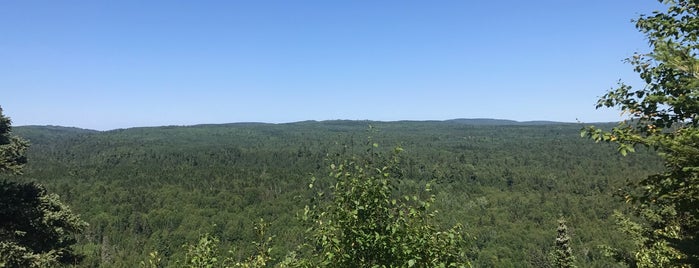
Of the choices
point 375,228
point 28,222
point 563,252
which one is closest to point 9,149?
point 28,222

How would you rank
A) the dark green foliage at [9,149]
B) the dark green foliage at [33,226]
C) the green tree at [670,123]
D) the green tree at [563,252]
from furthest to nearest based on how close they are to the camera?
1. the green tree at [563,252]
2. the dark green foliage at [9,149]
3. the dark green foliage at [33,226]
4. the green tree at [670,123]

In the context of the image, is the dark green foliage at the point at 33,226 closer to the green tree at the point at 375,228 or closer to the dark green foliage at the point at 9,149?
the dark green foliage at the point at 9,149

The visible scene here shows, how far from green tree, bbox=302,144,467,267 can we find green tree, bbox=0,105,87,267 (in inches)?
627

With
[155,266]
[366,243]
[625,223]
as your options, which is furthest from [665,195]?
[625,223]

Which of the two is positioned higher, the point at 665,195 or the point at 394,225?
the point at 665,195

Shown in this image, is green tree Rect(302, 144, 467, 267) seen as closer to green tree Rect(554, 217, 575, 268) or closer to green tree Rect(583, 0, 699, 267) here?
green tree Rect(583, 0, 699, 267)

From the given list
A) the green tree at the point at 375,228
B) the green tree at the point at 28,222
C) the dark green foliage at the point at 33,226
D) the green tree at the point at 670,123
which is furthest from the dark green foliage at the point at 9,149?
the green tree at the point at 670,123

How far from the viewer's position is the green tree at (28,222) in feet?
55.9

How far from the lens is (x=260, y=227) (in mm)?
8445

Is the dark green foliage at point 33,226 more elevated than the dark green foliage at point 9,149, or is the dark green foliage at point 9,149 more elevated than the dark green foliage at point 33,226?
the dark green foliage at point 9,149

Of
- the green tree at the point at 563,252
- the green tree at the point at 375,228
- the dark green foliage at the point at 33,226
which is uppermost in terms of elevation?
the green tree at the point at 375,228

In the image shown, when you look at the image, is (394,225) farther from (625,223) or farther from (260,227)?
(625,223)

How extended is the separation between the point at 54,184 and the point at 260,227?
8166 inches

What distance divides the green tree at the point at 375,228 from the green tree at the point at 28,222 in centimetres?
1593
